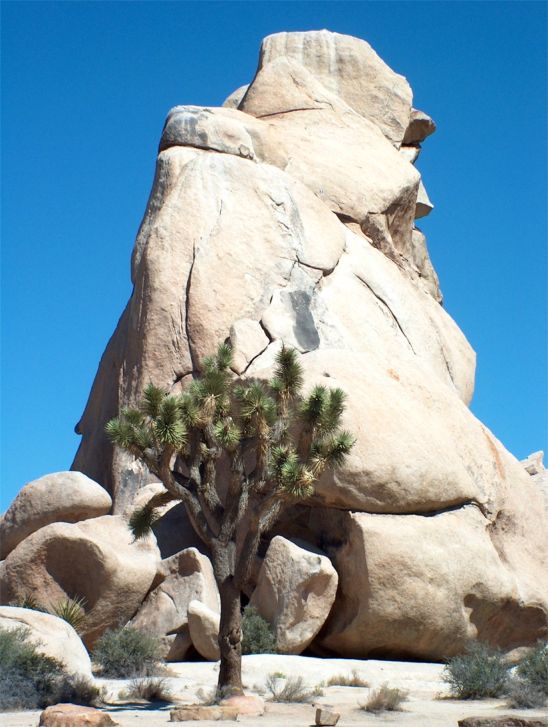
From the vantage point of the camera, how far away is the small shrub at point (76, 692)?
1335 cm

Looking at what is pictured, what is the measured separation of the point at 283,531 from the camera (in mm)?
20078

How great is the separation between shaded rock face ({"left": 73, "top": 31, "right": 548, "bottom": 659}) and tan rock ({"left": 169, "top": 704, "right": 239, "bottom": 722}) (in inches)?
233

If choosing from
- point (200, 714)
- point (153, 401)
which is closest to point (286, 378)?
point (153, 401)

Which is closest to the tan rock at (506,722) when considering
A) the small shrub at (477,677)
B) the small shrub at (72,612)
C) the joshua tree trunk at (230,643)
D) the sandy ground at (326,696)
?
the sandy ground at (326,696)

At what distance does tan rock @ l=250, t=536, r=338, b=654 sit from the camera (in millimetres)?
17781

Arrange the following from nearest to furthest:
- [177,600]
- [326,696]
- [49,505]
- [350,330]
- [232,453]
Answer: [232,453]
[326,696]
[177,600]
[49,505]
[350,330]

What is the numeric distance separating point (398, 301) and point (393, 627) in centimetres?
1094

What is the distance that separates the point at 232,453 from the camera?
1478 centimetres

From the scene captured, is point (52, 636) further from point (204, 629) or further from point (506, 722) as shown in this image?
point (506, 722)

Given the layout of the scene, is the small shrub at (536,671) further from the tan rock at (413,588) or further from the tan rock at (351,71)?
the tan rock at (351,71)

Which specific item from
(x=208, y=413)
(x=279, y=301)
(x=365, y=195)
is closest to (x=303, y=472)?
(x=208, y=413)

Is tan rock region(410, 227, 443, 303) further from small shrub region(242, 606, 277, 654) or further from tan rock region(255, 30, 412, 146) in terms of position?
small shrub region(242, 606, 277, 654)

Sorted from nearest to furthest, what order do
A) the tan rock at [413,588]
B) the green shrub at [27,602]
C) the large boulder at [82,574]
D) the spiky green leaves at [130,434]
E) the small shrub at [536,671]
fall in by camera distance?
the spiky green leaves at [130,434] → the small shrub at [536,671] → the green shrub at [27,602] → the large boulder at [82,574] → the tan rock at [413,588]

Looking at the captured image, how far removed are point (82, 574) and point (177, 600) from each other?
5.69ft
